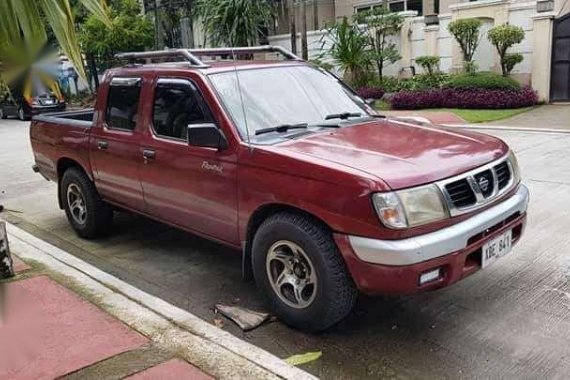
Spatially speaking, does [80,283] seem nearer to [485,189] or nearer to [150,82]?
[150,82]

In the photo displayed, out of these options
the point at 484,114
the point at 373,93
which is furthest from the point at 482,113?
the point at 373,93

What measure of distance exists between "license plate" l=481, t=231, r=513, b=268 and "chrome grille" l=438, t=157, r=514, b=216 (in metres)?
0.27

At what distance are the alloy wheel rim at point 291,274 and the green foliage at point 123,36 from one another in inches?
856

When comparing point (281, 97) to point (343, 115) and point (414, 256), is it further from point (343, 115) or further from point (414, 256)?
point (414, 256)

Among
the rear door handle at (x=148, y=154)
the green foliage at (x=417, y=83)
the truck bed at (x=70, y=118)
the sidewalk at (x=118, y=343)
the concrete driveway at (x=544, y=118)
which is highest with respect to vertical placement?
the truck bed at (x=70, y=118)

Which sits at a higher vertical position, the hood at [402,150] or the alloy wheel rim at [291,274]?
the hood at [402,150]

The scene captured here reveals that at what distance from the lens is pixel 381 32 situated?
61.1 ft

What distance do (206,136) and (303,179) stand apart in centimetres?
→ 87

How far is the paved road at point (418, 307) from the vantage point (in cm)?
336

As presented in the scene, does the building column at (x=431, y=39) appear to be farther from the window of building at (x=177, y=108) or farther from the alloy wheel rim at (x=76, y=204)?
the window of building at (x=177, y=108)

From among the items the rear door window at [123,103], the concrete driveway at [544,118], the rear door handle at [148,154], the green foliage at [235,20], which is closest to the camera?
the rear door handle at [148,154]

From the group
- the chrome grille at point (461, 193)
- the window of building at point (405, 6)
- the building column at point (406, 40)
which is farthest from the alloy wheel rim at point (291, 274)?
the window of building at point (405, 6)

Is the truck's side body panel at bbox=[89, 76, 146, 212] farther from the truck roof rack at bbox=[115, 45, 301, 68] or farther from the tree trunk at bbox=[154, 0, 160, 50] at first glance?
the tree trunk at bbox=[154, 0, 160, 50]

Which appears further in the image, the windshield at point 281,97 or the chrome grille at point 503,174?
the windshield at point 281,97
